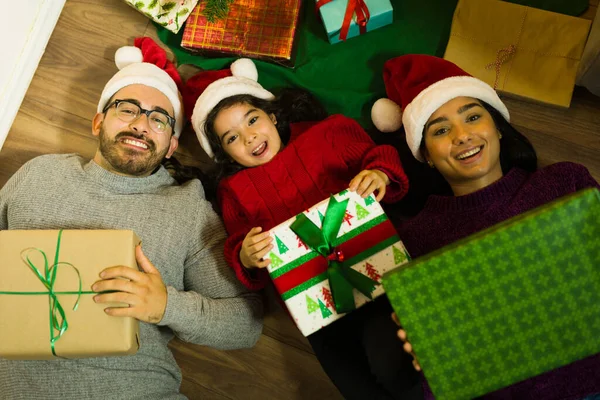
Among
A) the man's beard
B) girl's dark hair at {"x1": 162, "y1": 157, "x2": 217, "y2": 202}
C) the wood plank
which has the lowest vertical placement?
the wood plank

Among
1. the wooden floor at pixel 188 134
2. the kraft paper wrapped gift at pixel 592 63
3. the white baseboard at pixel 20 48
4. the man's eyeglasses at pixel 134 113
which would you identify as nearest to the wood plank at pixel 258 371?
the wooden floor at pixel 188 134

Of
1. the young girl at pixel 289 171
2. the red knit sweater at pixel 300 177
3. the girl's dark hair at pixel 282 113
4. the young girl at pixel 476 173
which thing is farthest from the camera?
the girl's dark hair at pixel 282 113

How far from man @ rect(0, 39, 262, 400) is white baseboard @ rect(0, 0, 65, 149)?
44cm

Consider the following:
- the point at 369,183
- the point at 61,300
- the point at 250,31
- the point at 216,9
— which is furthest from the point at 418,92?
the point at 61,300

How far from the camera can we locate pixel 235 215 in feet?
5.26

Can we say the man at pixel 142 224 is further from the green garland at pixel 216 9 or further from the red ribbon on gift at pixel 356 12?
the red ribbon on gift at pixel 356 12

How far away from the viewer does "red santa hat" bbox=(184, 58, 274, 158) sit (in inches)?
61.8

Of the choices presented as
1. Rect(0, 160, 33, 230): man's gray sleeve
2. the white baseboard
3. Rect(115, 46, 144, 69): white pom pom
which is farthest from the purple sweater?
the white baseboard

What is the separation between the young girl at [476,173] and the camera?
1266 millimetres

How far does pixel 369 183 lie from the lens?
1342 millimetres

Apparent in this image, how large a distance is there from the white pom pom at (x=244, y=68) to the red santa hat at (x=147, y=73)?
8.9 inches

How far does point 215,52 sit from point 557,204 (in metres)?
1.34

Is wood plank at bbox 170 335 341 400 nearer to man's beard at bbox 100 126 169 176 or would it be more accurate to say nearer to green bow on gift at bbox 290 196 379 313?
green bow on gift at bbox 290 196 379 313

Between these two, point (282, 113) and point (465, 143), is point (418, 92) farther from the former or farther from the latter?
point (282, 113)
